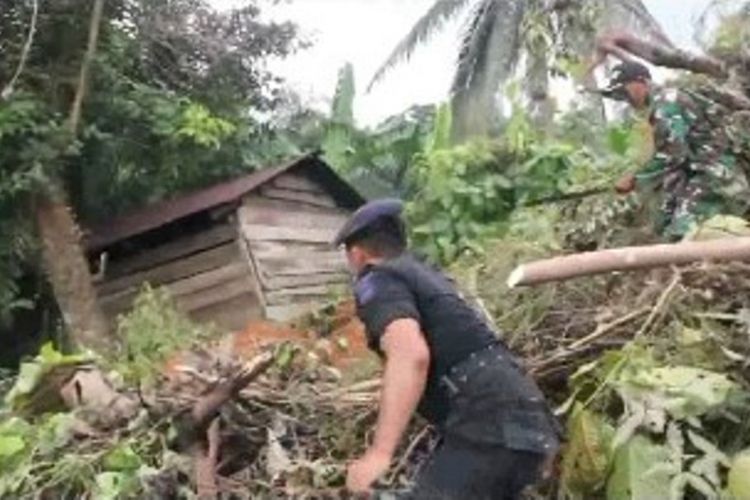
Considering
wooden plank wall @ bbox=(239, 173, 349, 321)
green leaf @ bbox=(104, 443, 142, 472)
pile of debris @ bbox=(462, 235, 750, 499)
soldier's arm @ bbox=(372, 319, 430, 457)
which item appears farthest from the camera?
wooden plank wall @ bbox=(239, 173, 349, 321)

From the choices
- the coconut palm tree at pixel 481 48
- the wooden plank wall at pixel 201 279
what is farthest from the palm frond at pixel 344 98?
the wooden plank wall at pixel 201 279

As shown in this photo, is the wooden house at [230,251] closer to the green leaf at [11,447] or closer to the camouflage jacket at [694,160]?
the camouflage jacket at [694,160]

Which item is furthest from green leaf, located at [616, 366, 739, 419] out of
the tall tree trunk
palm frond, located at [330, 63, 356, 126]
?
palm frond, located at [330, 63, 356, 126]

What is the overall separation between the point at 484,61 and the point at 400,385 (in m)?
16.1

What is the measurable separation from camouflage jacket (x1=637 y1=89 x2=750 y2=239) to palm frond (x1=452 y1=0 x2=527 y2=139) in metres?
12.7

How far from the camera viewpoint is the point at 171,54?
41.0 ft

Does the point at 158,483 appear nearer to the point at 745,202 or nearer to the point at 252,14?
the point at 745,202

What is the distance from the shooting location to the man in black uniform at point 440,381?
3.27 meters

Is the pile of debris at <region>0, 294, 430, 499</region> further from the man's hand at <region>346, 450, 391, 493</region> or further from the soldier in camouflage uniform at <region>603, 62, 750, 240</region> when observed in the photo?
the soldier in camouflage uniform at <region>603, 62, 750, 240</region>

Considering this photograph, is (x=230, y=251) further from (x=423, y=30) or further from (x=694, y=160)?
(x=423, y=30)

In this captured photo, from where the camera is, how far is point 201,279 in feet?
39.3

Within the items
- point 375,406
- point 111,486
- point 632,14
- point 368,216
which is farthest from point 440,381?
point 632,14

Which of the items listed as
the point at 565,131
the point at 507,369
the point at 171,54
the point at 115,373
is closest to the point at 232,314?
the point at 171,54

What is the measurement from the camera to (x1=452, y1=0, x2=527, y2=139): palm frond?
18234mm
